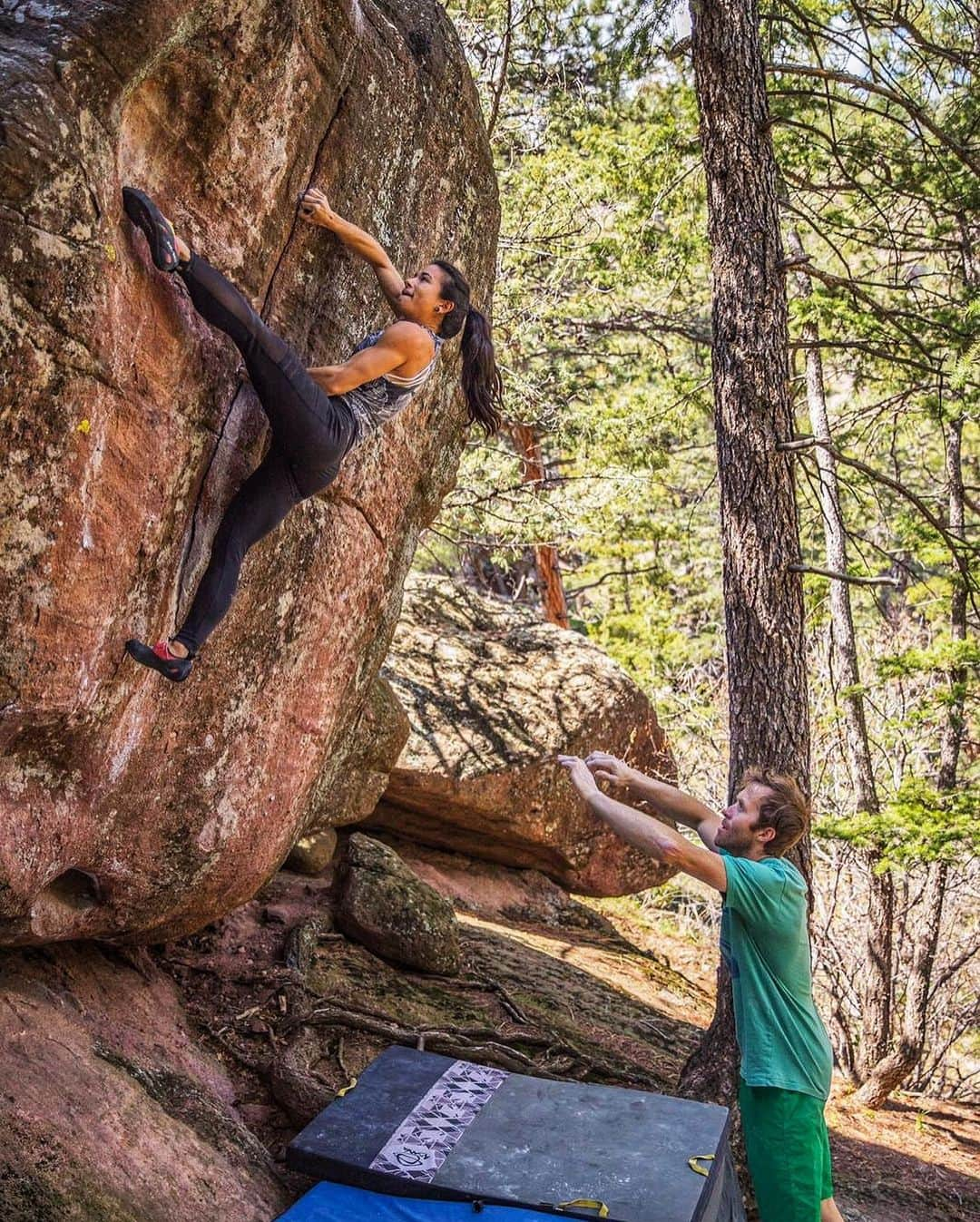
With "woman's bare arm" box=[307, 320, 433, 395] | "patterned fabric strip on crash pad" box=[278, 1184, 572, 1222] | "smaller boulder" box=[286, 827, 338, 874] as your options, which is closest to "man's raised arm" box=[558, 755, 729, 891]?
"patterned fabric strip on crash pad" box=[278, 1184, 572, 1222]

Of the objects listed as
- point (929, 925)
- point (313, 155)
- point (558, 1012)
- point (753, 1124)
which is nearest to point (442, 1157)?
point (753, 1124)

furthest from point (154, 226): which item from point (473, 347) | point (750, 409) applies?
point (750, 409)

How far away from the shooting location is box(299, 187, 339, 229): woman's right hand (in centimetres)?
497

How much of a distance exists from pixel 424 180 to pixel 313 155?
1000 millimetres

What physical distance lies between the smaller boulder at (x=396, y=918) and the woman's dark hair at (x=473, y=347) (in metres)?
3.55

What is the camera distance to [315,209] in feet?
16.4

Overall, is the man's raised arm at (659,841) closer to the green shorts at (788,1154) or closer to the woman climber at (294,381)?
the green shorts at (788,1154)

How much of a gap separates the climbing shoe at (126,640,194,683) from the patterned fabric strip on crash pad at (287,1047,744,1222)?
6.92ft

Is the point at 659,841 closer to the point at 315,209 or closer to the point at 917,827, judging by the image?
the point at 315,209

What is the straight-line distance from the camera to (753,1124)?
4.55 metres

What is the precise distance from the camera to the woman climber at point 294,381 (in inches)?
166

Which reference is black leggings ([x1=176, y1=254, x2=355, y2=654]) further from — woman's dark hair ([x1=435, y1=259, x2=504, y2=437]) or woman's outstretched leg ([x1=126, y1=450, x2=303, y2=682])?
woman's dark hair ([x1=435, y1=259, x2=504, y2=437])

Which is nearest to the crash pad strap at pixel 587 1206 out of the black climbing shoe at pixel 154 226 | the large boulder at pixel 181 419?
the large boulder at pixel 181 419

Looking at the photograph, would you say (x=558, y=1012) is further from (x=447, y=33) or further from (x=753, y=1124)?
(x=447, y=33)
